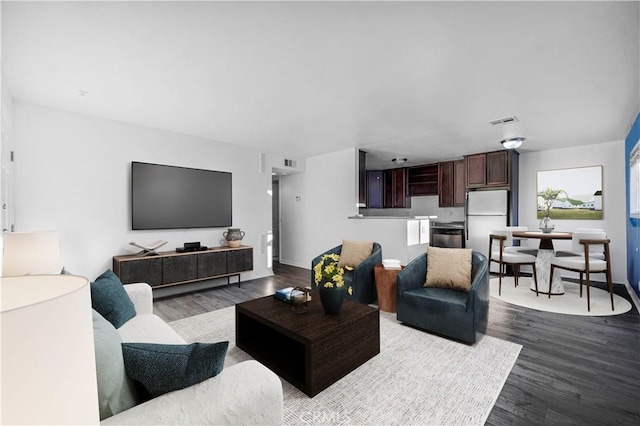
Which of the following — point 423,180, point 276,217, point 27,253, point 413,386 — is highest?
point 423,180

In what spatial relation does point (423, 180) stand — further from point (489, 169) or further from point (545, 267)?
point (545, 267)

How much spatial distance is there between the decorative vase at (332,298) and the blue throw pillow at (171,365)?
1301mm

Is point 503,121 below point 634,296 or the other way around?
the other way around

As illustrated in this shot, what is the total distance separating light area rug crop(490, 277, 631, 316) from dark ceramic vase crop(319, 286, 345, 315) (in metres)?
2.84

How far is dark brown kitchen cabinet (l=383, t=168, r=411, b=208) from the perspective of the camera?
7508 mm

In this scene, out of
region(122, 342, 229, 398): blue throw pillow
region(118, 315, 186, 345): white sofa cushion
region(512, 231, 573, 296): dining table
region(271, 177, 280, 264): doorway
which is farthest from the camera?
region(271, 177, 280, 264): doorway

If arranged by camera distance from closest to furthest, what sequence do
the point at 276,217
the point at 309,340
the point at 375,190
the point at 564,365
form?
the point at 309,340
the point at 564,365
the point at 276,217
the point at 375,190

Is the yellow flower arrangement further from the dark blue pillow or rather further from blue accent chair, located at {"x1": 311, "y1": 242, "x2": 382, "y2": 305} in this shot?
the dark blue pillow

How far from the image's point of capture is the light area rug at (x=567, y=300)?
3598 millimetres

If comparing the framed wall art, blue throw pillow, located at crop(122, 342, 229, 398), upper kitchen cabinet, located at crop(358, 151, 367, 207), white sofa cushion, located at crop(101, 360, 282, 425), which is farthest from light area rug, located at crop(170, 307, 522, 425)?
the framed wall art

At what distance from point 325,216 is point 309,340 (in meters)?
4.17

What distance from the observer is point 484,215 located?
577cm

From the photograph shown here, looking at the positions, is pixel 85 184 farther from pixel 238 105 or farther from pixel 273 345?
pixel 273 345

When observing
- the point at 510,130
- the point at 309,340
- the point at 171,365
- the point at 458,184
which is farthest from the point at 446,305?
the point at 458,184
